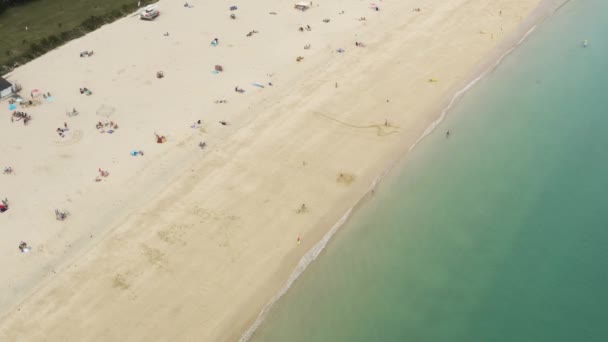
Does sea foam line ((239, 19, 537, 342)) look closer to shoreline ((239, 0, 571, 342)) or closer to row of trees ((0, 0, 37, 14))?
shoreline ((239, 0, 571, 342))

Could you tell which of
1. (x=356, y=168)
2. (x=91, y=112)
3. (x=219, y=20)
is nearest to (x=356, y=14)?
(x=219, y=20)

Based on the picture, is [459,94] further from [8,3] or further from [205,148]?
[8,3]

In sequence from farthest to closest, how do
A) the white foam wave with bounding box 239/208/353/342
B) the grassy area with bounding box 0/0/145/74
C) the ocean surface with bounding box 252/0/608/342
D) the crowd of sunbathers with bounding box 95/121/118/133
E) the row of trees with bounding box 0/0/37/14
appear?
the row of trees with bounding box 0/0/37/14, the grassy area with bounding box 0/0/145/74, the crowd of sunbathers with bounding box 95/121/118/133, the ocean surface with bounding box 252/0/608/342, the white foam wave with bounding box 239/208/353/342

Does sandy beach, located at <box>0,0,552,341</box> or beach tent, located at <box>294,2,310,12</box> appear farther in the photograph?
beach tent, located at <box>294,2,310,12</box>

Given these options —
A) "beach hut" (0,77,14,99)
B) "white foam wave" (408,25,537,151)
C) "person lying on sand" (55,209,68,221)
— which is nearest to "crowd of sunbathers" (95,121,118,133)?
"person lying on sand" (55,209,68,221)

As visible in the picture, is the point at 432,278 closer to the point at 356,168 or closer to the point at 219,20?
the point at 356,168

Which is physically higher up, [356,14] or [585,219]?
[356,14]

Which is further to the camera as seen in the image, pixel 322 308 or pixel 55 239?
pixel 55 239
